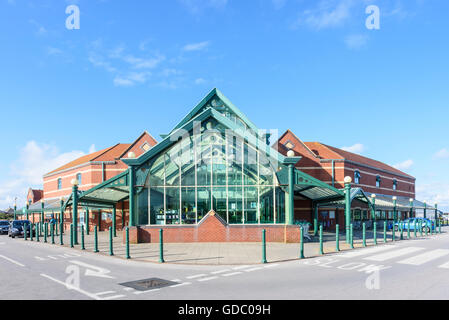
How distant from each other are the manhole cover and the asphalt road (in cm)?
15

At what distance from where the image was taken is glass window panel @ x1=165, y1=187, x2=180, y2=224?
19562 millimetres

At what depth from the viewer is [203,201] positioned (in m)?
19.7

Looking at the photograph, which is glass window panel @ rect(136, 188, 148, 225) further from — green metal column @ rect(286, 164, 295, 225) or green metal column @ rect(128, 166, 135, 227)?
green metal column @ rect(286, 164, 295, 225)

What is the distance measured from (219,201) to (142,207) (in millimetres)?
4404

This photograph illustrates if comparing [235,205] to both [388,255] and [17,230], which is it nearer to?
[388,255]

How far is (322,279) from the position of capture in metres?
9.82

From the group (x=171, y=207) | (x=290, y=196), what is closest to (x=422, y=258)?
(x=290, y=196)

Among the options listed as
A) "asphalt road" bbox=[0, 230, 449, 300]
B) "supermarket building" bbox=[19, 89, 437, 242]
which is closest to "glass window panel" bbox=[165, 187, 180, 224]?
"supermarket building" bbox=[19, 89, 437, 242]

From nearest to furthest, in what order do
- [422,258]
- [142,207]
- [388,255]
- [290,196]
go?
[422,258] < [388,255] < [290,196] < [142,207]

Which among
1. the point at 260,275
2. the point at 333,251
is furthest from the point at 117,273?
the point at 333,251

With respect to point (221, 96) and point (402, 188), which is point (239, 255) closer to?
point (221, 96)

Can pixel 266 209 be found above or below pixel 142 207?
below
